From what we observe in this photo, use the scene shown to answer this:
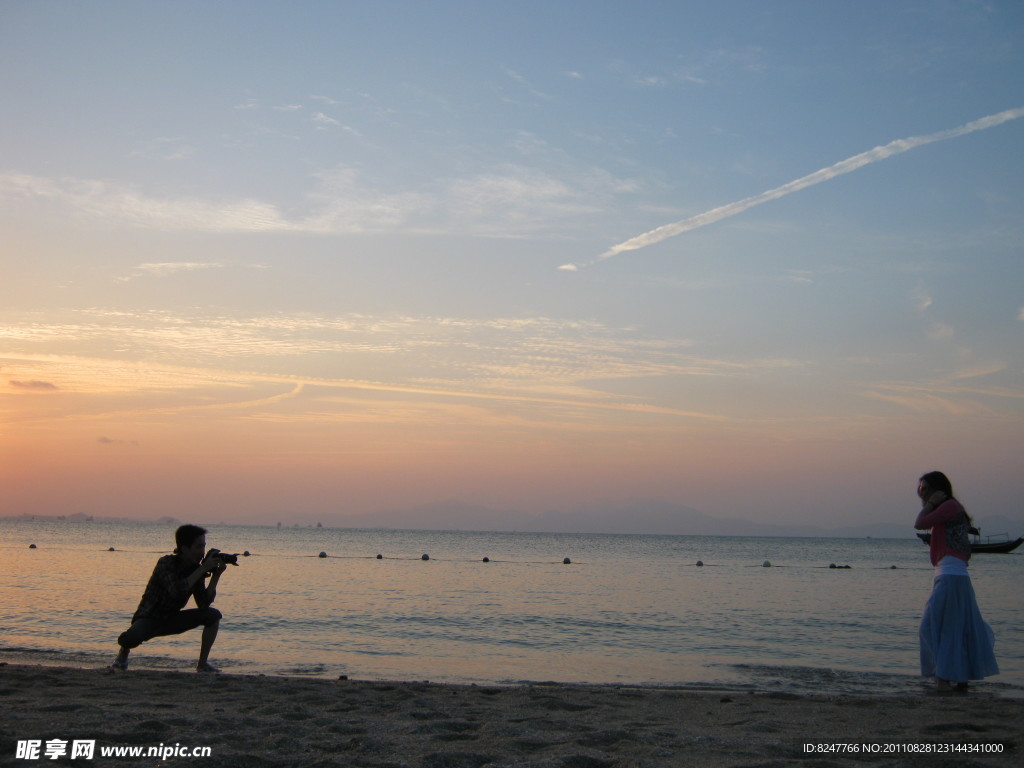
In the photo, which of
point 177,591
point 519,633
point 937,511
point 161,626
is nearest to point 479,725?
point 177,591

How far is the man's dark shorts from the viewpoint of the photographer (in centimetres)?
883

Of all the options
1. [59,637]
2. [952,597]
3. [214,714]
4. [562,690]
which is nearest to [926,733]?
[952,597]

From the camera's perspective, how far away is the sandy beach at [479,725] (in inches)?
218

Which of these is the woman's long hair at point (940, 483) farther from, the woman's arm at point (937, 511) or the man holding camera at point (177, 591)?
the man holding camera at point (177, 591)

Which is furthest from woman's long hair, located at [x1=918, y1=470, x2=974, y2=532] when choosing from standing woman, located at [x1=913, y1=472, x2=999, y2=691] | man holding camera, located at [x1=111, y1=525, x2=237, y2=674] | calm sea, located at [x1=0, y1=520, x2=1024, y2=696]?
man holding camera, located at [x1=111, y1=525, x2=237, y2=674]

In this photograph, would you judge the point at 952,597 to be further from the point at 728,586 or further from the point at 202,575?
the point at 728,586

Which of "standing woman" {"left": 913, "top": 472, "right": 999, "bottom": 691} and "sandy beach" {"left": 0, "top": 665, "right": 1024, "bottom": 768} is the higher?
"standing woman" {"left": 913, "top": 472, "right": 999, "bottom": 691}

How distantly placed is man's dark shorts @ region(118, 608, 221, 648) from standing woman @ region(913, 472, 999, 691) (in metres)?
8.15

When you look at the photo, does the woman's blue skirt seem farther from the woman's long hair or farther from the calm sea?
the calm sea

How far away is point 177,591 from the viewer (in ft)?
29.3

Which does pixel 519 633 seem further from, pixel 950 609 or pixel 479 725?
pixel 479 725

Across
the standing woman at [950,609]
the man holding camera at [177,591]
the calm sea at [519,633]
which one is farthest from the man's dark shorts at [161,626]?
the standing woman at [950,609]

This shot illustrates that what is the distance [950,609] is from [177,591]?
27.7 feet

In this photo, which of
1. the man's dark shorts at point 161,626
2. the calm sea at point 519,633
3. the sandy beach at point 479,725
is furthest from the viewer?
the calm sea at point 519,633
